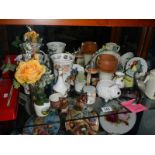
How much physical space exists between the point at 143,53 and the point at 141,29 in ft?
0.47

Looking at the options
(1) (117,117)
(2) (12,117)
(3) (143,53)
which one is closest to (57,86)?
(2) (12,117)

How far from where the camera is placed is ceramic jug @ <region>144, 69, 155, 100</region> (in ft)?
2.93

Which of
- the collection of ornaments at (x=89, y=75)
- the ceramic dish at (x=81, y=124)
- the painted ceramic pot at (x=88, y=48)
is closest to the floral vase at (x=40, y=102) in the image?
the collection of ornaments at (x=89, y=75)

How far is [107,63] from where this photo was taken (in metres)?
0.96

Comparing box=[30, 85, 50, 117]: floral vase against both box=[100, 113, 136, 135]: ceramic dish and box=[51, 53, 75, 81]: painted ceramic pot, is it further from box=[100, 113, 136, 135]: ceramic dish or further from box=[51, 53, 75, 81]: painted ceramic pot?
box=[100, 113, 136, 135]: ceramic dish

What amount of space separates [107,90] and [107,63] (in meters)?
0.15

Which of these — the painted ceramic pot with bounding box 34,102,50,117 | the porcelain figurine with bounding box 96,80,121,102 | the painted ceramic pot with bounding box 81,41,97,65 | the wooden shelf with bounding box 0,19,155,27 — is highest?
the wooden shelf with bounding box 0,19,155,27

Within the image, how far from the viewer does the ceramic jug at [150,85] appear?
894 mm

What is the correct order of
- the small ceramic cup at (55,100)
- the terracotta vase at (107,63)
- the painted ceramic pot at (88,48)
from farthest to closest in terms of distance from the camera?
the painted ceramic pot at (88,48) → the terracotta vase at (107,63) → the small ceramic cup at (55,100)

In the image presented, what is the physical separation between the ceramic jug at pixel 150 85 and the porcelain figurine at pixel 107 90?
15 cm

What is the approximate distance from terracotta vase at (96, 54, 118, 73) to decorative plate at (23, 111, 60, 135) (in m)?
0.32

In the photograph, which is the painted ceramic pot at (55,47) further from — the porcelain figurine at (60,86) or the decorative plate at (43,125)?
the decorative plate at (43,125)

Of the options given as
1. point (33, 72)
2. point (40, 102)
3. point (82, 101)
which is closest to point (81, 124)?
point (82, 101)

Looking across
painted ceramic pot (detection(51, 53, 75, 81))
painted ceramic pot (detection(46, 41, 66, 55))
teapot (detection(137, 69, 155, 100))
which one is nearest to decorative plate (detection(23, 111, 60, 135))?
painted ceramic pot (detection(51, 53, 75, 81))
